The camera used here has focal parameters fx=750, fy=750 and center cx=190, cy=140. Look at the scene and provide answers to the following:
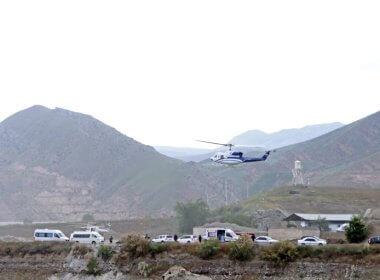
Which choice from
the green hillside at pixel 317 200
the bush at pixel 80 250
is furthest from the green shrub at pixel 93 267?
the green hillside at pixel 317 200

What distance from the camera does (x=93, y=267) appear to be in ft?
172

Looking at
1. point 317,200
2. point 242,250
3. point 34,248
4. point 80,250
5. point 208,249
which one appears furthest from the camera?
point 317,200

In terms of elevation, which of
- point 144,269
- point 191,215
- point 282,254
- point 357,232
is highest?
point 191,215

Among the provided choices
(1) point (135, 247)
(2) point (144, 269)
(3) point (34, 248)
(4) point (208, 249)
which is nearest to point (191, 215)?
(3) point (34, 248)

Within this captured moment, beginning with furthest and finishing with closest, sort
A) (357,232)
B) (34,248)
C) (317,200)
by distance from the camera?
(317,200), (34,248), (357,232)

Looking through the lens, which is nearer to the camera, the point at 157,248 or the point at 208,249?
the point at 208,249

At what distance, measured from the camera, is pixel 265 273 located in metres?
44.9

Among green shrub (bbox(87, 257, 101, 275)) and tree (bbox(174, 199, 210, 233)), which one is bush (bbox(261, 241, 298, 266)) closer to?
green shrub (bbox(87, 257, 101, 275))

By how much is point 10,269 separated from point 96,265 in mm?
8363

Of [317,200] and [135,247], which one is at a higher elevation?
[317,200]

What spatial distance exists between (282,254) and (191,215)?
2729 inches

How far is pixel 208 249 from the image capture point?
4788 cm

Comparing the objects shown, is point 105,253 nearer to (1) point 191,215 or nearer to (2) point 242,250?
(2) point 242,250

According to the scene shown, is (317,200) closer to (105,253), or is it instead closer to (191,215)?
(191,215)
